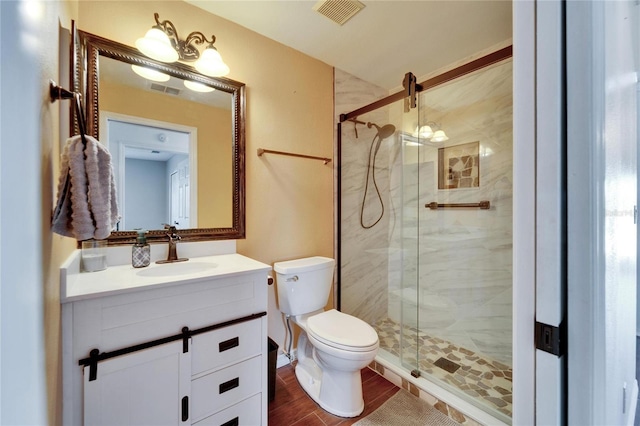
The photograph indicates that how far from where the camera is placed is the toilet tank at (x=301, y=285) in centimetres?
176

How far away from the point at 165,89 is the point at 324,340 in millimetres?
1725

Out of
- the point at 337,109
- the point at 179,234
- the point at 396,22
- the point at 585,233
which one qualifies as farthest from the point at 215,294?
the point at 396,22

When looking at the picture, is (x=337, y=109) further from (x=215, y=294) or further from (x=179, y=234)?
(x=215, y=294)

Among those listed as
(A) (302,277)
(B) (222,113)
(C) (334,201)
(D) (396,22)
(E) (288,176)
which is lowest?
(A) (302,277)

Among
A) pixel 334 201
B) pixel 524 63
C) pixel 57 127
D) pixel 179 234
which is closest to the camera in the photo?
pixel 524 63

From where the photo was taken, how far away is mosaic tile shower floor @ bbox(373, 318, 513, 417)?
159 centimetres

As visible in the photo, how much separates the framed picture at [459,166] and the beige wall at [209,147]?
1.73 metres

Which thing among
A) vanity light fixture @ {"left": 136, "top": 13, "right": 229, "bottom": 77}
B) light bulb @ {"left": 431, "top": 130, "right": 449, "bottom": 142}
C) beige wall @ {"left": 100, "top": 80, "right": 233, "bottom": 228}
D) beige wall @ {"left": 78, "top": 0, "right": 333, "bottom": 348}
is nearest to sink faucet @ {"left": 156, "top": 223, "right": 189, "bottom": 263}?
beige wall @ {"left": 100, "top": 80, "right": 233, "bottom": 228}

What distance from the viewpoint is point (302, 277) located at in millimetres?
1789

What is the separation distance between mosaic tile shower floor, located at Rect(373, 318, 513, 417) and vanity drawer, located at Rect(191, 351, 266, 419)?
1.17m

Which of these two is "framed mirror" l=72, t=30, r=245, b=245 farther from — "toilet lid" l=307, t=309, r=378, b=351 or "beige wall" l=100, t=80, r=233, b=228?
"toilet lid" l=307, t=309, r=378, b=351

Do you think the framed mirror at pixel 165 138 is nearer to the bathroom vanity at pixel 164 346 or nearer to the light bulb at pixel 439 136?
the bathroom vanity at pixel 164 346

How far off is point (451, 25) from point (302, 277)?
200 centimetres

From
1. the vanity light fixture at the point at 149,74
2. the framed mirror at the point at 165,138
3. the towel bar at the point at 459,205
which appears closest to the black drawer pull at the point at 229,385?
the framed mirror at the point at 165,138
